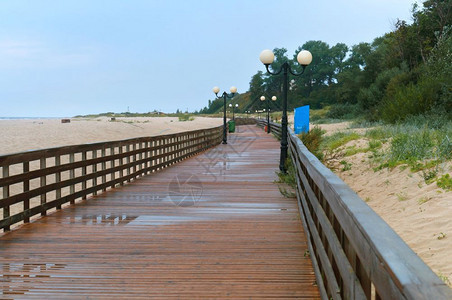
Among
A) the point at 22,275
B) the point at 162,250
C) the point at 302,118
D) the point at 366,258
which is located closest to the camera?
the point at 366,258

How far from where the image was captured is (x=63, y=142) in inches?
1120

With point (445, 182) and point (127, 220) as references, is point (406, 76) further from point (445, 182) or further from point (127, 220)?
point (127, 220)

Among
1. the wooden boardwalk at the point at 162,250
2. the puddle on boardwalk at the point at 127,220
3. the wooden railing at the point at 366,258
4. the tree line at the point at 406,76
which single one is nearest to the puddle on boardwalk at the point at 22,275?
the wooden boardwalk at the point at 162,250

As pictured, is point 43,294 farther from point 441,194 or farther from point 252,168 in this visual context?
point 252,168

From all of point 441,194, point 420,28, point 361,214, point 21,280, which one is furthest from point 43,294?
point 420,28

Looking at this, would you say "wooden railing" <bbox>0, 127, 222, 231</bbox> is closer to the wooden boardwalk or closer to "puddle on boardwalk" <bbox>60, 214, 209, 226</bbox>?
the wooden boardwalk

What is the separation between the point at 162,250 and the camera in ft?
17.4

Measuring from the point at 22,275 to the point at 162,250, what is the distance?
148 cm

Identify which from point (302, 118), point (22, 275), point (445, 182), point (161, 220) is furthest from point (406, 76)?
point (22, 275)

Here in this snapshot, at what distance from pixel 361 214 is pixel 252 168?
1215cm

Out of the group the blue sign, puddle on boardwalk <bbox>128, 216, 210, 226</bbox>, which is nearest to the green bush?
puddle on boardwalk <bbox>128, 216, 210, 226</bbox>

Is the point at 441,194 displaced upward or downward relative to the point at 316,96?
downward

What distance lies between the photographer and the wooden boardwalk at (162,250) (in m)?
4.09

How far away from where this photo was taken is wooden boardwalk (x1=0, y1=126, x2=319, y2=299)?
4.09 meters
